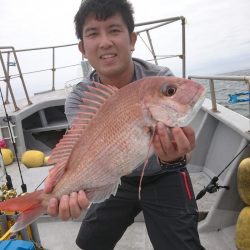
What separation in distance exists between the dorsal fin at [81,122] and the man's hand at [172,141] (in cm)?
39

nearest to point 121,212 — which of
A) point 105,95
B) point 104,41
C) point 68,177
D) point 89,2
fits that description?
point 68,177

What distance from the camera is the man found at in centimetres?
239

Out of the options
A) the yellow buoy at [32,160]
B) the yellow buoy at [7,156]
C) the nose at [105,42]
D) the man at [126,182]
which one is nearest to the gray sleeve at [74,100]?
the man at [126,182]

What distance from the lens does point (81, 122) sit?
203 centimetres

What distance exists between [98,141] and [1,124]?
5.34 metres

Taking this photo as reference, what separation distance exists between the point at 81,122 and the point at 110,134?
238mm

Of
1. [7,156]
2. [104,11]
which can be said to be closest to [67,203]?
[104,11]

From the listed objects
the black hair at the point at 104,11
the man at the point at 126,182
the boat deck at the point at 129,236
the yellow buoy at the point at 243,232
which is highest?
the black hair at the point at 104,11

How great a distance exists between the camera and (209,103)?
5512 millimetres

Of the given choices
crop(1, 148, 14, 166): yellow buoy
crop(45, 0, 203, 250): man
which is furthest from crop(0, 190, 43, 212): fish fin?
crop(1, 148, 14, 166): yellow buoy

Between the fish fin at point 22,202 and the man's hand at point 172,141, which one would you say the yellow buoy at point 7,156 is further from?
the man's hand at point 172,141

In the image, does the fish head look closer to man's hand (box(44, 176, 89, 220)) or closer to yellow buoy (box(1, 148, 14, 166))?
man's hand (box(44, 176, 89, 220))

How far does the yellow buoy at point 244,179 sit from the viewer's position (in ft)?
10.7

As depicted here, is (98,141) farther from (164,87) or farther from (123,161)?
(164,87)
